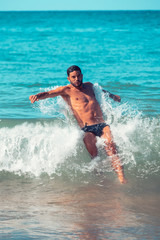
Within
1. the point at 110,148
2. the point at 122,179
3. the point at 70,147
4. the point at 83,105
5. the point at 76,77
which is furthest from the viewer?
the point at 70,147

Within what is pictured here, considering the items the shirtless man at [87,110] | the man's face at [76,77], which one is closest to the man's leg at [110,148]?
the shirtless man at [87,110]

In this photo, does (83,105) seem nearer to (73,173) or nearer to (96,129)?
(96,129)

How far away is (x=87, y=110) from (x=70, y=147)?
0.68 meters

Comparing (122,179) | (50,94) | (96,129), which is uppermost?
(50,94)

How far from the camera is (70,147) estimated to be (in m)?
5.41

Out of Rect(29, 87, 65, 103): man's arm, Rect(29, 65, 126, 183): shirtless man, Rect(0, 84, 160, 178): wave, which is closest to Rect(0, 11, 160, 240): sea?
Rect(0, 84, 160, 178): wave

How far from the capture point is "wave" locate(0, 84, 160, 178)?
16.8 feet

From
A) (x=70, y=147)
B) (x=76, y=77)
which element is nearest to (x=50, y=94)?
(x=76, y=77)

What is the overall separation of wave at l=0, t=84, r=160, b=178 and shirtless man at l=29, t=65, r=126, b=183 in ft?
0.39

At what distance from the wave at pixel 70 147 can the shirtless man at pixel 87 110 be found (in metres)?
0.12

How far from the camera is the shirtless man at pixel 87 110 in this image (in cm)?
488

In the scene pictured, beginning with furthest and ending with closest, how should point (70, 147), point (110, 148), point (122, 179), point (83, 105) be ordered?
point (70, 147)
point (83, 105)
point (110, 148)
point (122, 179)

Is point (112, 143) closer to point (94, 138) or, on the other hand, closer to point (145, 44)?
point (94, 138)

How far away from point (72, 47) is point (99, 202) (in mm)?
15939
